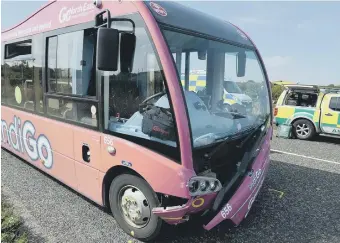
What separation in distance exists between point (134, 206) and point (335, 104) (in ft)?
26.4

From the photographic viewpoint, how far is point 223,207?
2771mm

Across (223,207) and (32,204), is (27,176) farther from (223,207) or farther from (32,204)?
(223,207)

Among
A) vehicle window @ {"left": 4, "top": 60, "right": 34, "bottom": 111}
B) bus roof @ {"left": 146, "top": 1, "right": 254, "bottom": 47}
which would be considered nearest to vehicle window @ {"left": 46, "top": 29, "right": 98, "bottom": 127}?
vehicle window @ {"left": 4, "top": 60, "right": 34, "bottom": 111}

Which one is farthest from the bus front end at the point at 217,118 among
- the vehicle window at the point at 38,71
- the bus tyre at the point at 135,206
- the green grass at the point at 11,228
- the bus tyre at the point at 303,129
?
the bus tyre at the point at 303,129

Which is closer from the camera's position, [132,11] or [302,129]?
[132,11]

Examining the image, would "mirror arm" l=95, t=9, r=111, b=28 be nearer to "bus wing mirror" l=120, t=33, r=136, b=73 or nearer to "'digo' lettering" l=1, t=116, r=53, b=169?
"bus wing mirror" l=120, t=33, r=136, b=73

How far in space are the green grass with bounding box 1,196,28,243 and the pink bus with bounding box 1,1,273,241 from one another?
0.75 metres

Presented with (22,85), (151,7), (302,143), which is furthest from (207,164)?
(302,143)

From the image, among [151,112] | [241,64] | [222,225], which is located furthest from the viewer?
[241,64]

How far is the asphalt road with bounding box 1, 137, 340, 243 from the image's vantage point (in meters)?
3.15

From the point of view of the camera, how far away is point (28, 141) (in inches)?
186

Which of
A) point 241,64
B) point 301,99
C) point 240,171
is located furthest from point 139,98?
point 301,99

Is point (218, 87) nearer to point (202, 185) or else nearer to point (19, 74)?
point (202, 185)

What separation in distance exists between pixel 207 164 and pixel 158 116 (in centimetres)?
65
